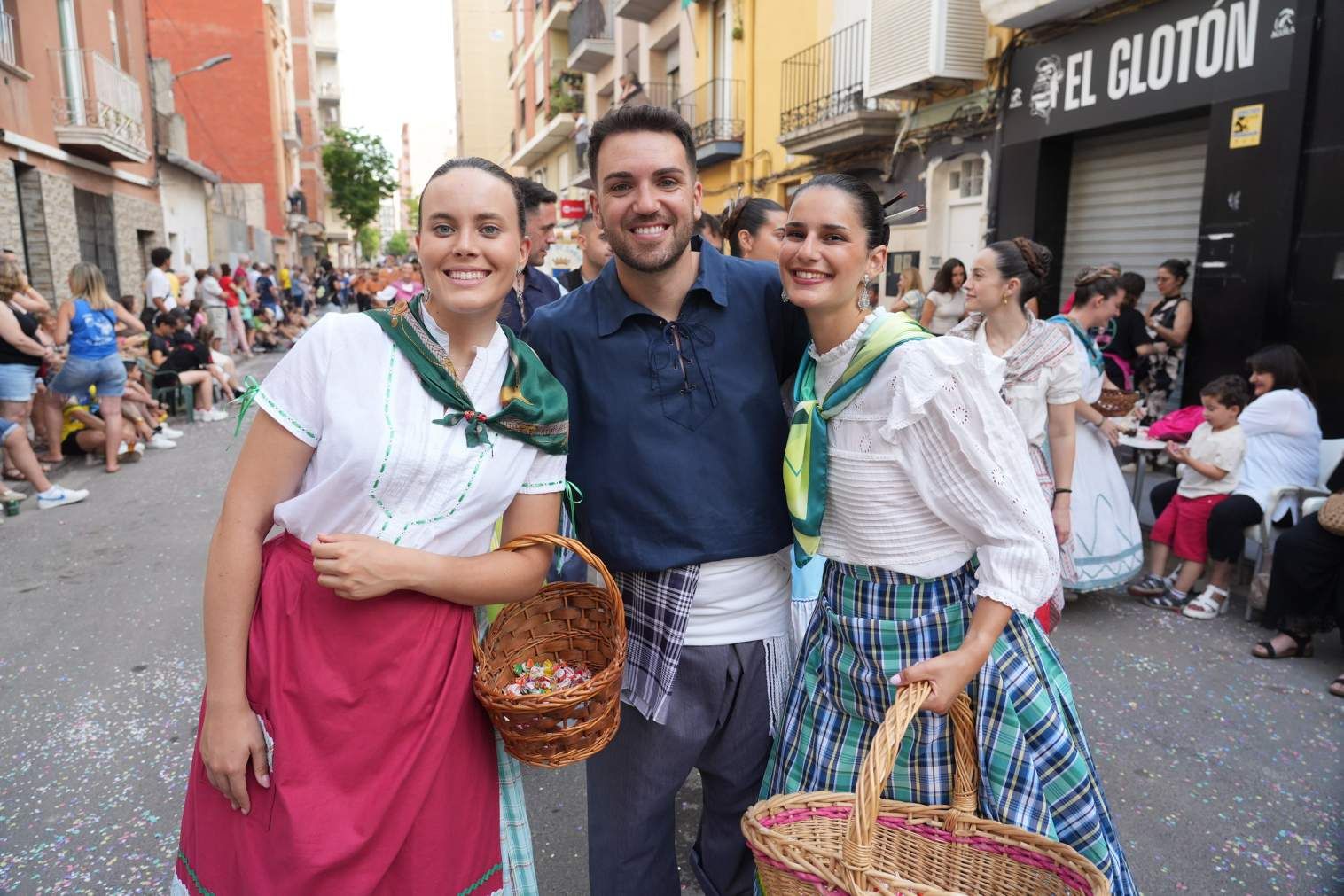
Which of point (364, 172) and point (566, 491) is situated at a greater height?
point (364, 172)

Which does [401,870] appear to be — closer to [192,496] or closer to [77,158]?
[192,496]

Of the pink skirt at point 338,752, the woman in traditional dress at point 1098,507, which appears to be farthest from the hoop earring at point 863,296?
the woman in traditional dress at point 1098,507

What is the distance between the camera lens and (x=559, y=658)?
196 cm

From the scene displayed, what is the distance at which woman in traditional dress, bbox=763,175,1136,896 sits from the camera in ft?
5.84

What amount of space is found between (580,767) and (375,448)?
7.40 feet

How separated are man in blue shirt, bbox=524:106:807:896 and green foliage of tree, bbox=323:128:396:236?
45.5m

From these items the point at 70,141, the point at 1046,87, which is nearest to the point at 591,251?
the point at 1046,87

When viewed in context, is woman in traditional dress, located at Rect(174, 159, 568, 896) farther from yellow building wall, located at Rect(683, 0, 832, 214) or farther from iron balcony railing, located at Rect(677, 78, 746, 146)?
iron balcony railing, located at Rect(677, 78, 746, 146)

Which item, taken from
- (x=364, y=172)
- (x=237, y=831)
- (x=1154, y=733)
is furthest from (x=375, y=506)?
(x=364, y=172)

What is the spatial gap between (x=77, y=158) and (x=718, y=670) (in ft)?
55.3

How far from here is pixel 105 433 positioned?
8742mm

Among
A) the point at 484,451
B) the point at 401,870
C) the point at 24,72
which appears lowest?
the point at 401,870

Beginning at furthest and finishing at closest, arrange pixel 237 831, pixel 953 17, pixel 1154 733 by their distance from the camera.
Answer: pixel 953 17 < pixel 1154 733 < pixel 237 831

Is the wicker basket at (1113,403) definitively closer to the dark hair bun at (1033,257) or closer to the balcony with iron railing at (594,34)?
the dark hair bun at (1033,257)
